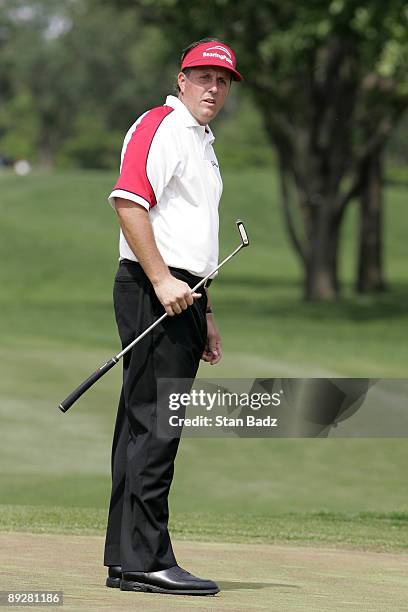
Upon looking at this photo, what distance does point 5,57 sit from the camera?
105 meters

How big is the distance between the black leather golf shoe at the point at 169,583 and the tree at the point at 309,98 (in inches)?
893

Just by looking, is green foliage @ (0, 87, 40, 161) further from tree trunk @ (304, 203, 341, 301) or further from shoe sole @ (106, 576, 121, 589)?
shoe sole @ (106, 576, 121, 589)

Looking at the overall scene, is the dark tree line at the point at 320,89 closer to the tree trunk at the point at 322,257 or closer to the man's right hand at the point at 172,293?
the tree trunk at the point at 322,257

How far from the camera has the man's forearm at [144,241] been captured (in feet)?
17.5

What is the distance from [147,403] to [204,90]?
1204 millimetres

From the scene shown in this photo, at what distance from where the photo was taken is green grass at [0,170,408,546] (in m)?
10.4

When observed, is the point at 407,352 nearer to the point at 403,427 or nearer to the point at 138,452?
the point at 403,427

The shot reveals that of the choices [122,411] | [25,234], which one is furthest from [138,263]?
[25,234]

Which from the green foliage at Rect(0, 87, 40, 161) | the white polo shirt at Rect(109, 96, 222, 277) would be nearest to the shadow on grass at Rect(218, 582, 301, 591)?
the white polo shirt at Rect(109, 96, 222, 277)

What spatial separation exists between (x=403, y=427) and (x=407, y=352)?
1754 centimetres

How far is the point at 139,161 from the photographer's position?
5395 mm

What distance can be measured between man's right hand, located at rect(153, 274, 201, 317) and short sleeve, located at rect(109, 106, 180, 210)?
281 mm

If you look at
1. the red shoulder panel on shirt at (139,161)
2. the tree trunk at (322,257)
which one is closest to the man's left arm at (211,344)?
Answer: the red shoulder panel on shirt at (139,161)

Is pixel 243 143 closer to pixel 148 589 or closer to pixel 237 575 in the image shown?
pixel 237 575
